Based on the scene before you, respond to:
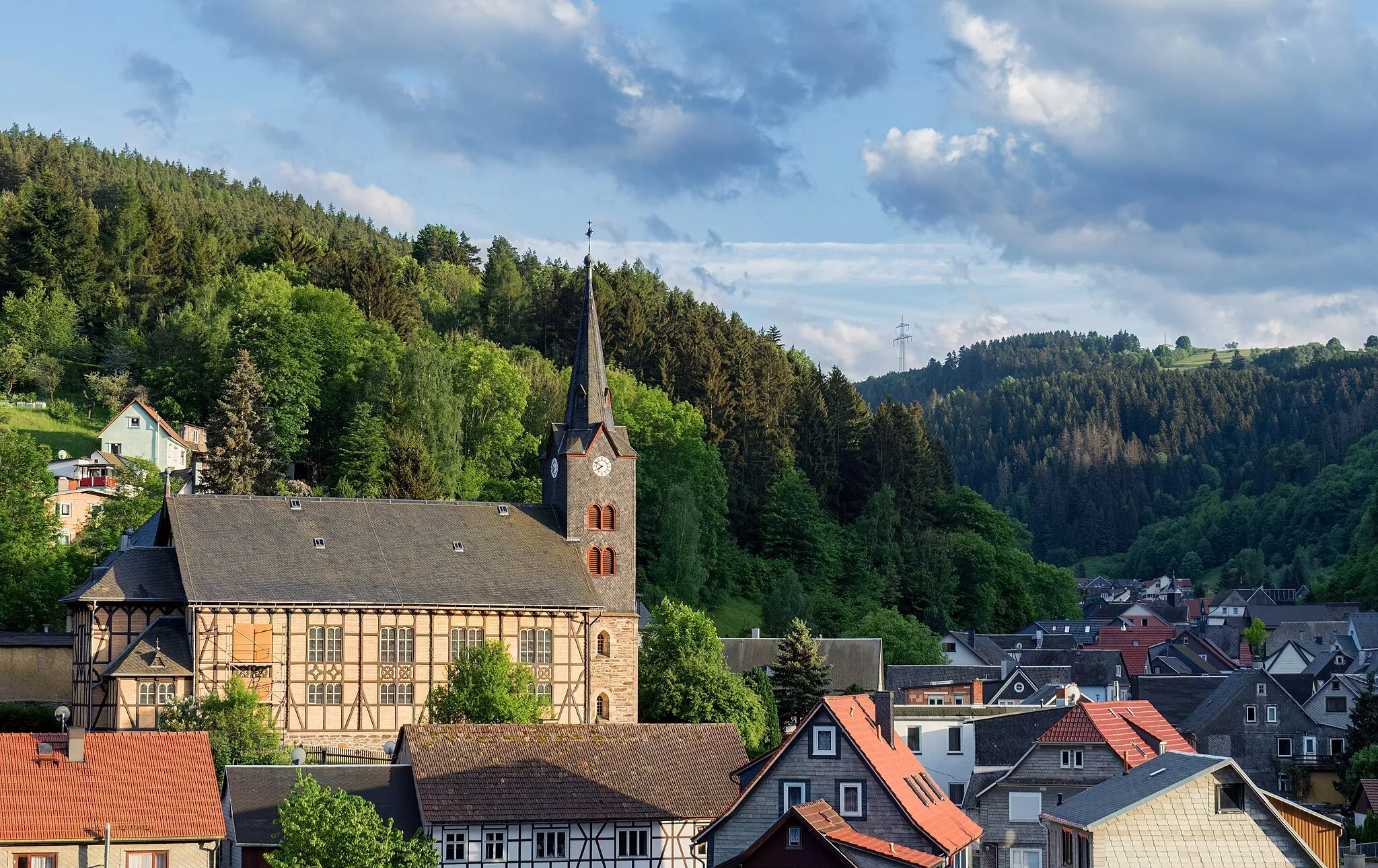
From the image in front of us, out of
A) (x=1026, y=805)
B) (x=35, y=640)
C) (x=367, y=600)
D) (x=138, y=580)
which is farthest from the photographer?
(x=367, y=600)

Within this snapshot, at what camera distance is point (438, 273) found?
139 metres

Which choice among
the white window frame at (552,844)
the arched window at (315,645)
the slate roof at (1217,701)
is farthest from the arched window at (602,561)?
the slate roof at (1217,701)

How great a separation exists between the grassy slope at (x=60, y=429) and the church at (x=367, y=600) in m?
28.6

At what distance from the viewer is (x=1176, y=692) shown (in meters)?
89.2

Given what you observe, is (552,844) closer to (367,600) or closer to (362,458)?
(367,600)

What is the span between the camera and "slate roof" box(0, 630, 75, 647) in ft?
209

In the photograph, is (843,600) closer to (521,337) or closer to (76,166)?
(521,337)

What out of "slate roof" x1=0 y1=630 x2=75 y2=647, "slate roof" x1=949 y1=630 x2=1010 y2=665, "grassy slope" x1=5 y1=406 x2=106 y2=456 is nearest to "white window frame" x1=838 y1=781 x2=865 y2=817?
"slate roof" x1=0 y1=630 x2=75 y2=647

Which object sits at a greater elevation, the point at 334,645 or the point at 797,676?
the point at 334,645

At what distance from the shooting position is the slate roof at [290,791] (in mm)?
46562

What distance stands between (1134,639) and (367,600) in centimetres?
9423

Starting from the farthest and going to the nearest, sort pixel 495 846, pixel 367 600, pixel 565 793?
pixel 367 600 < pixel 565 793 < pixel 495 846

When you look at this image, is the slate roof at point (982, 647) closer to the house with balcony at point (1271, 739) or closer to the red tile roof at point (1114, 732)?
the house with balcony at point (1271, 739)

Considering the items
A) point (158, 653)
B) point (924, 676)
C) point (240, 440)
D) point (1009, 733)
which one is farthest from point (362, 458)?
point (1009, 733)
